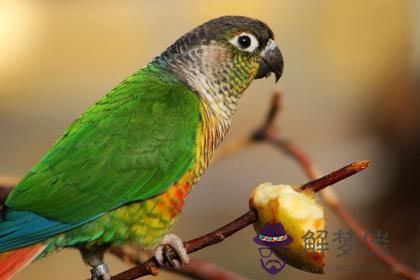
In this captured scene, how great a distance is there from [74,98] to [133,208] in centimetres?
367

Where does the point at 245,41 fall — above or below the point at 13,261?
above

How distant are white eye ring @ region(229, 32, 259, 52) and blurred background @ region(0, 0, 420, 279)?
2336 millimetres

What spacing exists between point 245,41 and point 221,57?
6 cm

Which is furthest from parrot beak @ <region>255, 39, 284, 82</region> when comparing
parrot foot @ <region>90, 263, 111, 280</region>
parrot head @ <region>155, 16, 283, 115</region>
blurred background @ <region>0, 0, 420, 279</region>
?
blurred background @ <region>0, 0, 420, 279</region>

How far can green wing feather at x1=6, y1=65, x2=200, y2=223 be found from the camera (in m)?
1.16

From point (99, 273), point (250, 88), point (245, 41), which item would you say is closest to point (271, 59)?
point (245, 41)

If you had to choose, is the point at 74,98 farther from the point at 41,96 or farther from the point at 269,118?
the point at 269,118

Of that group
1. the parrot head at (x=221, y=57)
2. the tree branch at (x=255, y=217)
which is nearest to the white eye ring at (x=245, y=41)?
the parrot head at (x=221, y=57)

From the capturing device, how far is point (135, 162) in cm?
125

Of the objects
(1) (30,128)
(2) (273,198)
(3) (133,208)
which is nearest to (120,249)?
(3) (133,208)

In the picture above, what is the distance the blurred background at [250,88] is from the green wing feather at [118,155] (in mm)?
2447

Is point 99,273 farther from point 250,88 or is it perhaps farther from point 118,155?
point 250,88

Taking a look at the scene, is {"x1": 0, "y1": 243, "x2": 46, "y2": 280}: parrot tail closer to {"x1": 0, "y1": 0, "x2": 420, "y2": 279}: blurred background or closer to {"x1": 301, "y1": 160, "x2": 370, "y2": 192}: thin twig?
{"x1": 301, "y1": 160, "x2": 370, "y2": 192}: thin twig

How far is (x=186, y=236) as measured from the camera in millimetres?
4082
